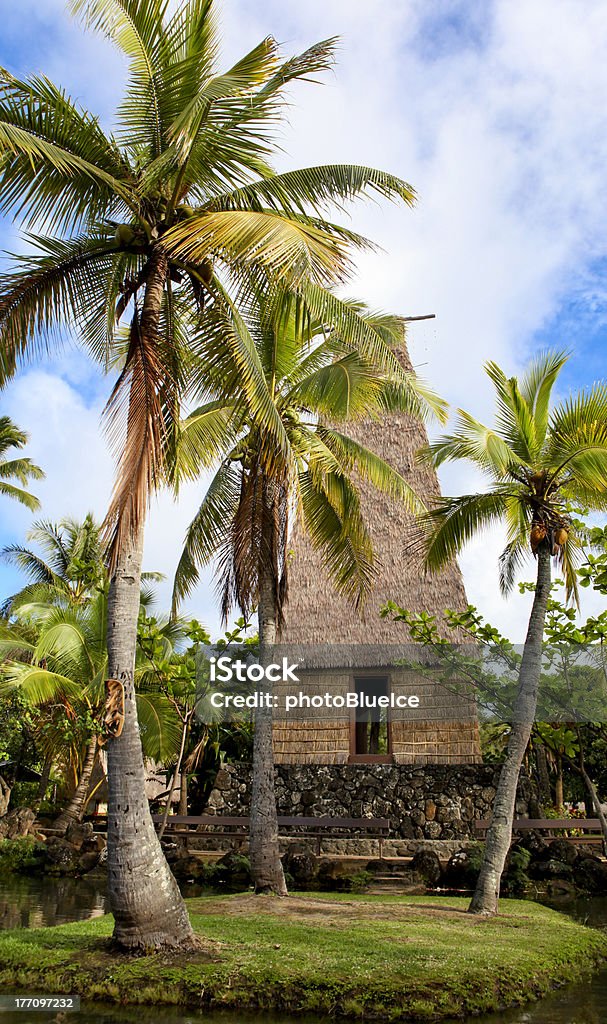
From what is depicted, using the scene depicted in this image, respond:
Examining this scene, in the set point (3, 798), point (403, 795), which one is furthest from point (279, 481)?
point (3, 798)

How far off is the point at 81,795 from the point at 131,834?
11985 mm

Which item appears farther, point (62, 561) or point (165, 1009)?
point (62, 561)

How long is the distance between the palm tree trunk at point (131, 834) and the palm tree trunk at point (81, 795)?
10.6 metres

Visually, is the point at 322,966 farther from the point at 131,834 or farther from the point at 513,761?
the point at 513,761

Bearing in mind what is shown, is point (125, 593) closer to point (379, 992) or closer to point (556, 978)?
point (379, 992)

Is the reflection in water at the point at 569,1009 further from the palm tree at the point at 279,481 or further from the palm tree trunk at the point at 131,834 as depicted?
the palm tree at the point at 279,481

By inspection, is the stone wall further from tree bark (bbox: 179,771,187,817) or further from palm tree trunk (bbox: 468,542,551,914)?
palm tree trunk (bbox: 468,542,551,914)

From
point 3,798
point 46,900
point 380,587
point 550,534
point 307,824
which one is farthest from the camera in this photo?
point 3,798

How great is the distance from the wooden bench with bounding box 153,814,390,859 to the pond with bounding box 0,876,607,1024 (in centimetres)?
311

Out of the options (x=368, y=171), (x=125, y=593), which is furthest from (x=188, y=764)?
(x=368, y=171)

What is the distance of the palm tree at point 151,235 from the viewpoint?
6297 mm

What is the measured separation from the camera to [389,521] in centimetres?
1698

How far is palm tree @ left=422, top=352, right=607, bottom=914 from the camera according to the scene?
9.15 m

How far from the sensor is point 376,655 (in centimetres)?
1550
